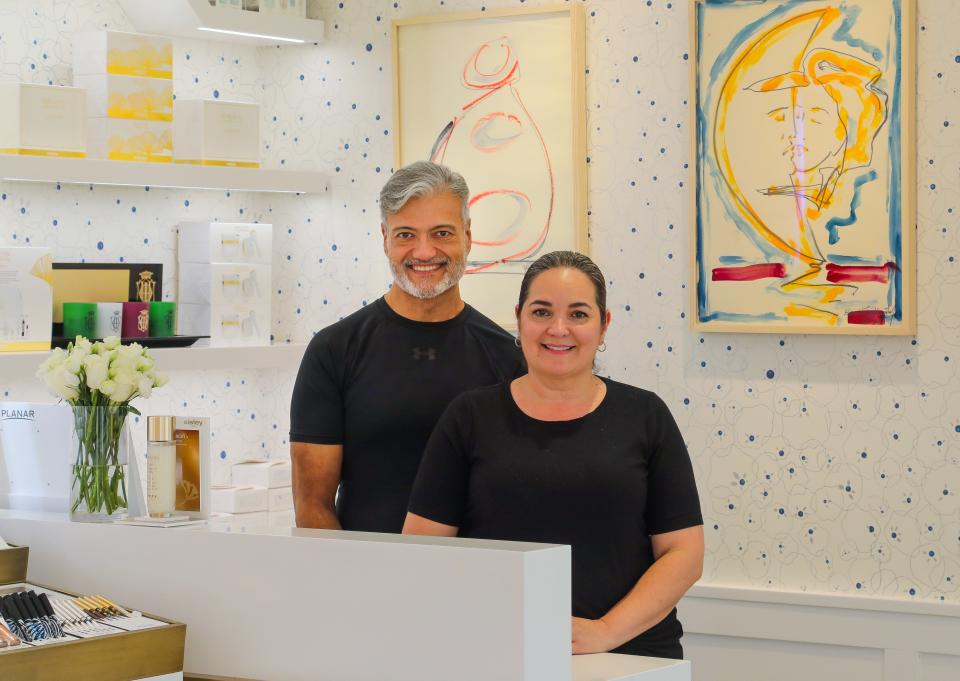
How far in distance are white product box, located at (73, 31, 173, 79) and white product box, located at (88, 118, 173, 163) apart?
132mm

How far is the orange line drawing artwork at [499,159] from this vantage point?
12.1ft

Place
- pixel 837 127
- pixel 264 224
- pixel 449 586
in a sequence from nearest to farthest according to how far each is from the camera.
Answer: pixel 449 586, pixel 837 127, pixel 264 224

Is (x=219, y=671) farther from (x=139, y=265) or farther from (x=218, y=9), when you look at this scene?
(x=218, y=9)

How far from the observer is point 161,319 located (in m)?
3.62

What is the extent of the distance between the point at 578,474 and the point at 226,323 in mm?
1865

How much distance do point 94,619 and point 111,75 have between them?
2007mm

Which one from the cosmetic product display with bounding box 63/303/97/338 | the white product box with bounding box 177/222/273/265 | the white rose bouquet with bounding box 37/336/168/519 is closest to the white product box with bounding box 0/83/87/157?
the cosmetic product display with bounding box 63/303/97/338

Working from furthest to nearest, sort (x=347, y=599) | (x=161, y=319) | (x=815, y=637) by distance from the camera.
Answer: (x=161, y=319)
(x=815, y=637)
(x=347, y=599)

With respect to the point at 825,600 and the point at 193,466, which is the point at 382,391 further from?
the point at 825,600

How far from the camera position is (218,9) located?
377 centimetres

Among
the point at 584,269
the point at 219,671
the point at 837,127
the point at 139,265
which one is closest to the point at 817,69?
the point at 837,127

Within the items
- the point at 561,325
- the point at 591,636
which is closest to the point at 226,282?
the point at 561,325

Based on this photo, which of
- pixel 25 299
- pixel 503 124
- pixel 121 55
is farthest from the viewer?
pixel 503 124

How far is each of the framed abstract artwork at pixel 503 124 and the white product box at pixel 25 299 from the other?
1141 mm
